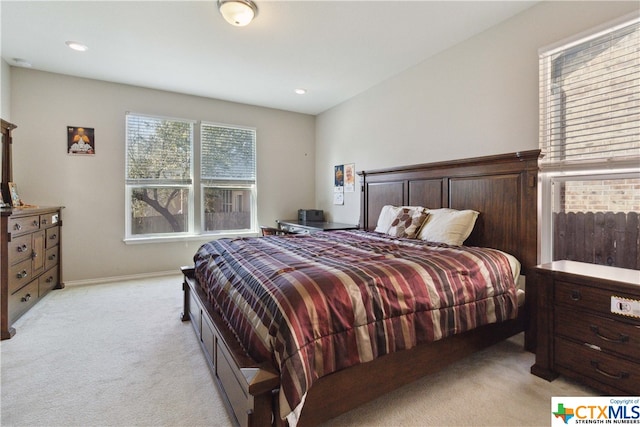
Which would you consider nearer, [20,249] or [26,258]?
[20,249]

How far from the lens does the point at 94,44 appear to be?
2.96 meters

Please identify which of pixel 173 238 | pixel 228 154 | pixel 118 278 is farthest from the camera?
pixel 228 154

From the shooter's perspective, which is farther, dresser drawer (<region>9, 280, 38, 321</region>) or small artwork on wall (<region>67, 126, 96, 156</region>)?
small artwork on wall (<region>67, 126, 96, 156</region>)

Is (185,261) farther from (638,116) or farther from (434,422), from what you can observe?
(638,116)

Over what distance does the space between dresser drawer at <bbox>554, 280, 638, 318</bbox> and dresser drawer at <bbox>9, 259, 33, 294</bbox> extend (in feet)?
13.3

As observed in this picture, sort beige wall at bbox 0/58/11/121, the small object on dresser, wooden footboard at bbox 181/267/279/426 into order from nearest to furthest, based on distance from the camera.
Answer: wooden footboard at bbox 181/267/279/426, beige wall at bbox 0/58/11/121, the small object on dresser

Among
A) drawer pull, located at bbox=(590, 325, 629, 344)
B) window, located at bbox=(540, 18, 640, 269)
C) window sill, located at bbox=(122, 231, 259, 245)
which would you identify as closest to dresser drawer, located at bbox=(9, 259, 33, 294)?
window sill, located at bbox=(122, 231, 259, 245)

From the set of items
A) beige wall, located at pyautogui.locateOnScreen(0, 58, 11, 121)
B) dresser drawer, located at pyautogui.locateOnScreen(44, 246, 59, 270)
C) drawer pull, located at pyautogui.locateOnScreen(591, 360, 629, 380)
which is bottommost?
drawer pull, located at pyautogui.locateOnScreen(591, 360, 629, 380)

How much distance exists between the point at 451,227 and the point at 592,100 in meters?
1.28

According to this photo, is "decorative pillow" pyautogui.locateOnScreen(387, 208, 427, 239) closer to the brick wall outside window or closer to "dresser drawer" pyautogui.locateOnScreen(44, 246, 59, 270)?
the brick wall outside window

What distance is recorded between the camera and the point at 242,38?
285 centimetres

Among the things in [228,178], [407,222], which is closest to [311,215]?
[228,178]

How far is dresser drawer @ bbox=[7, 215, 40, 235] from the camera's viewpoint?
8.23 ft

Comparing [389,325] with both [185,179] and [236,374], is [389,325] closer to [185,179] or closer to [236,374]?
[236,374]
